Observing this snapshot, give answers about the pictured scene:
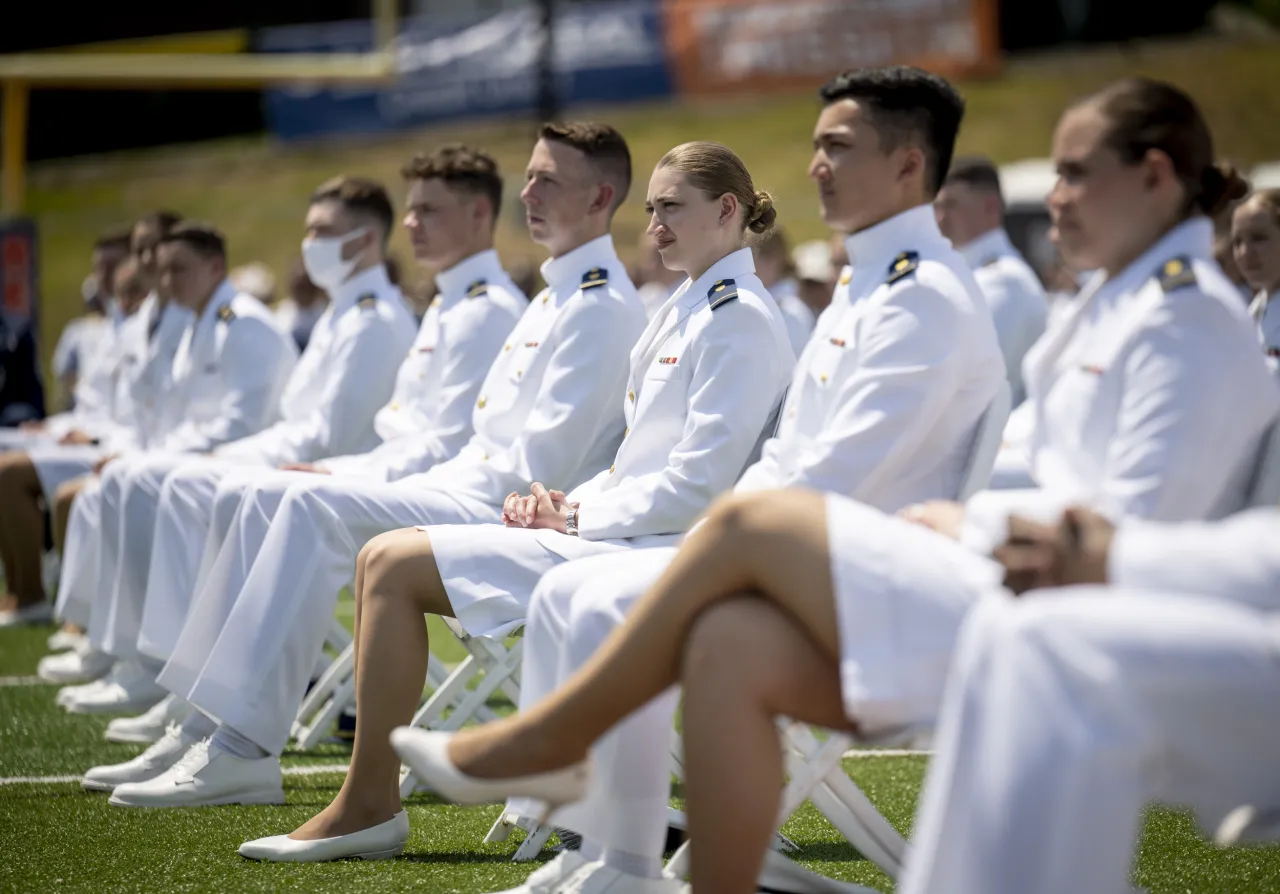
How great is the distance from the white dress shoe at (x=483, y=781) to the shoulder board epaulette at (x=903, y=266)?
1.27 meters

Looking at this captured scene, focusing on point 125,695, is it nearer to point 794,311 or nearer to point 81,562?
point 81,562

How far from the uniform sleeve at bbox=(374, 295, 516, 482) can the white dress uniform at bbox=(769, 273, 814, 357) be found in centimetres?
200

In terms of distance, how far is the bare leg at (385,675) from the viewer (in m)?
4.03

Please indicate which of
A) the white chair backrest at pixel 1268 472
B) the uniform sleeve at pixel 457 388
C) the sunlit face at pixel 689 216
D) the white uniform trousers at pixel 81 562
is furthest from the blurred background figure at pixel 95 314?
the white chair backrest at pixel 1268 472

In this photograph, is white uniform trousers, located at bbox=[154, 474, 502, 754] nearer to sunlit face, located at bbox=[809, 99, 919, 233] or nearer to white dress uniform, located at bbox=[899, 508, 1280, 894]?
sunlit face, located at bbox=[809, 99, 919, 233]

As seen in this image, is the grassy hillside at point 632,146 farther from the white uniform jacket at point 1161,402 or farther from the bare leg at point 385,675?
the white uniform jacket at point 1161,402

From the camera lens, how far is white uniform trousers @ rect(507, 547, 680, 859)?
132 inches

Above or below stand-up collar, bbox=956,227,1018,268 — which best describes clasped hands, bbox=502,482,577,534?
below

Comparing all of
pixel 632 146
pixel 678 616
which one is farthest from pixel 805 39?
pixel 678 616

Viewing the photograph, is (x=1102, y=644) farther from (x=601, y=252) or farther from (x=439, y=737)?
(x=601, y=252)

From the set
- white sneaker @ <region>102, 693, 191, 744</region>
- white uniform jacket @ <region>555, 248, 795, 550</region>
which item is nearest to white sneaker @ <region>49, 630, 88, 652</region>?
white sneaker @ <region>102, 693, 191, 744</region>

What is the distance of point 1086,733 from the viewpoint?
2303mm

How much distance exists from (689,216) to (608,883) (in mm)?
1783

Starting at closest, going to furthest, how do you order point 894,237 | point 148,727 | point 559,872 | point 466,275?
point 559,872 → point 894,237 → point 148,727 → point 466,275
